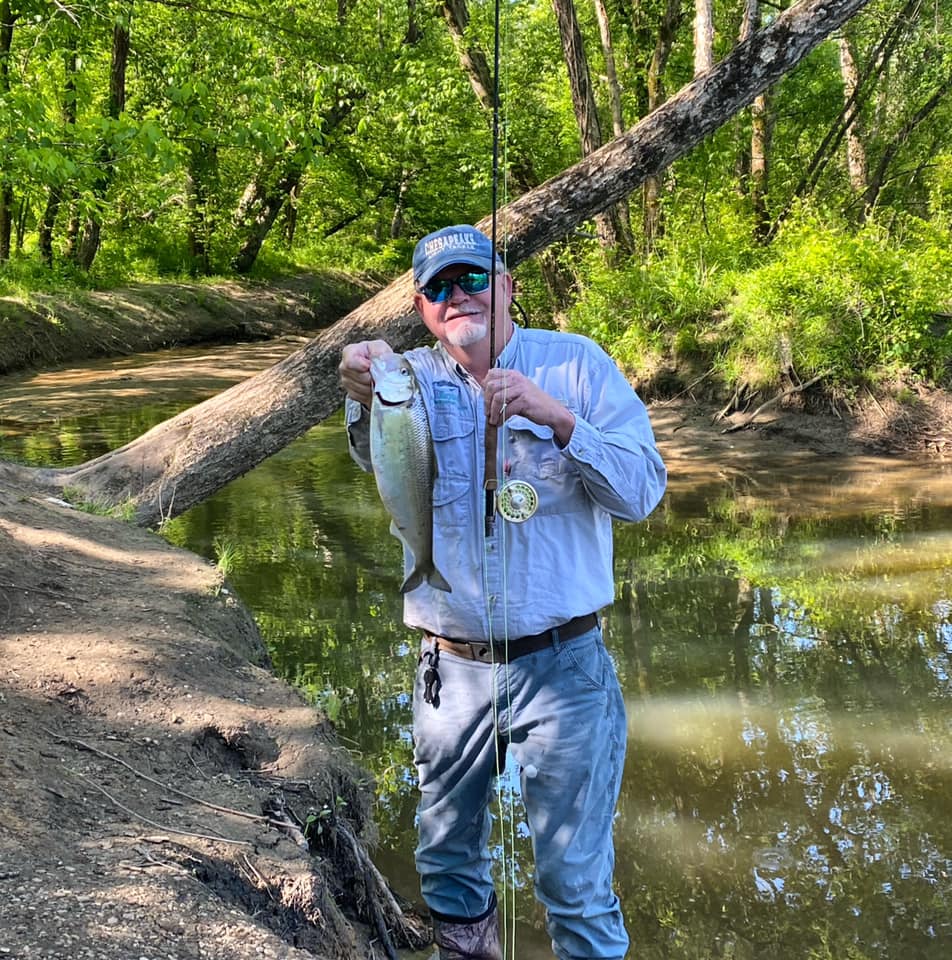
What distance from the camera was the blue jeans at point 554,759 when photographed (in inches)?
104

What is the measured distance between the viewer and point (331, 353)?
276 inches

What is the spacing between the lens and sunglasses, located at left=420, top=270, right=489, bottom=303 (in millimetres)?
2713

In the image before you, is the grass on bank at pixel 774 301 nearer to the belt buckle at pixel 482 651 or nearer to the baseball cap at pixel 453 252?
the baseball cap at pixel 453 252

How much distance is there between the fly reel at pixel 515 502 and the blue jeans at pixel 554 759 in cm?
38

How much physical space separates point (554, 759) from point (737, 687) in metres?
3.20

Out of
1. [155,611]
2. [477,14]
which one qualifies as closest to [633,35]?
[477,14]

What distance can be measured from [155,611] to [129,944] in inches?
102

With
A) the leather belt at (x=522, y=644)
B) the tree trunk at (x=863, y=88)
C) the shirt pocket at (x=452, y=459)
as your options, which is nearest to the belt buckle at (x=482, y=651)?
the leather belt at (x=522, y=644)

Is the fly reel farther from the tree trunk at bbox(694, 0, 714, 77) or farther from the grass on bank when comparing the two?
the grass on bank

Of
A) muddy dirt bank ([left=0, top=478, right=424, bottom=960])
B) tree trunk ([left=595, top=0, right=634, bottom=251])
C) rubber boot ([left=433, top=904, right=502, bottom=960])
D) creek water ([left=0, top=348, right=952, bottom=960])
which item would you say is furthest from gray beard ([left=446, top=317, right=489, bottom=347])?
tree trunk ([left=595, top=0, right=634, bottom=251])

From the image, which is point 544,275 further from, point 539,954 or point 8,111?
point 539,954

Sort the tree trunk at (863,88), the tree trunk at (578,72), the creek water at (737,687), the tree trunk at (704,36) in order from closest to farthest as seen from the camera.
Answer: the creek water at (737,687), the tree trunk at (704,36), the tree trunk at (578,72), the tree trunk at (863,88)

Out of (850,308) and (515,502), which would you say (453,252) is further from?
(850,308)

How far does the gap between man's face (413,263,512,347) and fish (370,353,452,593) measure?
260 millimetres
